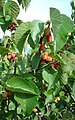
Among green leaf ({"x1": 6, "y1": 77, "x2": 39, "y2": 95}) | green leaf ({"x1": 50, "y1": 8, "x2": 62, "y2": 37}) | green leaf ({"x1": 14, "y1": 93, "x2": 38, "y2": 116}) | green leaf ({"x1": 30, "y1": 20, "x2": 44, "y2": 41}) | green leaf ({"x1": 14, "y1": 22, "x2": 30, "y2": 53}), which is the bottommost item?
green leaf ({"x1": 14, "y1": 93, "x2": 38, "y2": 116})

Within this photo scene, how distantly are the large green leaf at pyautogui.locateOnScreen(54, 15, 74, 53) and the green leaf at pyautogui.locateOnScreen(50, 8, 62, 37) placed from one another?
0.13 ft

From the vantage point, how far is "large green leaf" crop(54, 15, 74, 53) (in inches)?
46.3

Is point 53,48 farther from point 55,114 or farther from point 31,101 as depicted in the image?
point 55,114

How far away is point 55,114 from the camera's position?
2412mm

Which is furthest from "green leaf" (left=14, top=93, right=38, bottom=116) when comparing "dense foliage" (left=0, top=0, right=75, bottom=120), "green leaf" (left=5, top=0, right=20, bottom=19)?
"green leaf" (left=5, top=0, right=20, bottom=19)

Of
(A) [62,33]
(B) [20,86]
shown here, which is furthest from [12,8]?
(B) [20,86]

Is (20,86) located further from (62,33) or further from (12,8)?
(12,8)

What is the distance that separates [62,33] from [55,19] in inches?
2.3

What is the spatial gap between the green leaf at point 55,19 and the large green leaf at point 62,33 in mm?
39

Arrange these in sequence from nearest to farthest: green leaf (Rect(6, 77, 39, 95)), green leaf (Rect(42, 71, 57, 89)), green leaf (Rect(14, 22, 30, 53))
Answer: green leaf (Rect(6, 77, 39, 95))
green leaf (Rect(14, 22, 30, 53))
green leaf (Rect(42, 71, 57, 89))

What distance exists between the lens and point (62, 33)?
119cm

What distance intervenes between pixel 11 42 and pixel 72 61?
584mm

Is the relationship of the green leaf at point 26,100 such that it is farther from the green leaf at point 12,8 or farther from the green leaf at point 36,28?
the green leaf at point 12,8

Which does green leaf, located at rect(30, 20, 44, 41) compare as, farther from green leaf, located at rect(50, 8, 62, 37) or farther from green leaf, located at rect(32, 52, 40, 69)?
green leaf, located at rect(32, 52, 40, 69)
